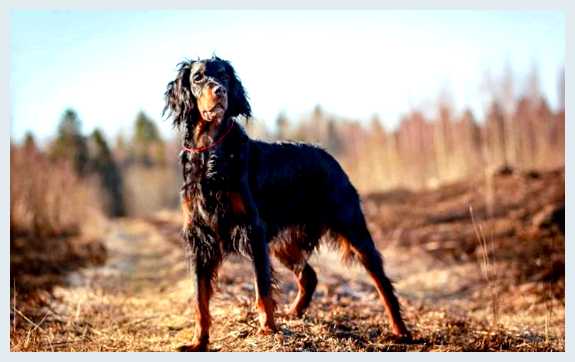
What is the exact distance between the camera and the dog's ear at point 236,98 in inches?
178

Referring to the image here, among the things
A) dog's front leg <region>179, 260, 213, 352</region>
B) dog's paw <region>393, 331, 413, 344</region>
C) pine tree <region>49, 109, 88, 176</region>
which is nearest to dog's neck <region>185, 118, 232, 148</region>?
dog's front leg <region>179, 260, 213, 352</region>

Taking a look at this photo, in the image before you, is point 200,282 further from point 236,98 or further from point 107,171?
point 107,171

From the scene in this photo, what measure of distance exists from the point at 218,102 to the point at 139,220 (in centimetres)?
1346

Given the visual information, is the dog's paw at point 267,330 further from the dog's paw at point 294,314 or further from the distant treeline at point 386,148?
the distant treeline at point 386,148

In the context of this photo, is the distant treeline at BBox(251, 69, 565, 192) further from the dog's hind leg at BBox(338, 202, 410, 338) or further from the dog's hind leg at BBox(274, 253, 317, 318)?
the dog's hind leg at BBox(338, 202, 410, 338)

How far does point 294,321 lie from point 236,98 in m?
1.62

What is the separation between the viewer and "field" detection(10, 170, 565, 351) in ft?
15.8

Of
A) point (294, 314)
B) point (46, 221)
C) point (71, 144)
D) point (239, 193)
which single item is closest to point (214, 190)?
point (239, 193)

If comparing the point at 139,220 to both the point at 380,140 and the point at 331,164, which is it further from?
the point at 331,164

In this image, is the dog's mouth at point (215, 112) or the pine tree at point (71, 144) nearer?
the dog's mouth at point (215, 112)

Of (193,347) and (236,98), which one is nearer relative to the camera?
(193,347)

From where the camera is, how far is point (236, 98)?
4551mm

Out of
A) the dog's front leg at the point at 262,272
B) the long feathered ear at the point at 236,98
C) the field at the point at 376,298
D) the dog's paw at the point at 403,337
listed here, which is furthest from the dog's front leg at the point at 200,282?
the dog's paw at the point at 403,337

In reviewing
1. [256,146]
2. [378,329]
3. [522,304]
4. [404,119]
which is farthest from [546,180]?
[256,146]
